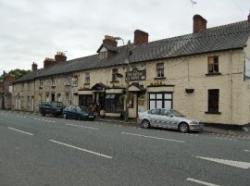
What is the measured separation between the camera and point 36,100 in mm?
53531

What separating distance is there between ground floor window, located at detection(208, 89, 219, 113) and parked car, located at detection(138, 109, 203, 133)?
3.95 meters

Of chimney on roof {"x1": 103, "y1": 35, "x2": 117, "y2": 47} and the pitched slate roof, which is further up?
chimney on roof {"x1": 103, "y1": 35, "x2": 117, "y2": 47}

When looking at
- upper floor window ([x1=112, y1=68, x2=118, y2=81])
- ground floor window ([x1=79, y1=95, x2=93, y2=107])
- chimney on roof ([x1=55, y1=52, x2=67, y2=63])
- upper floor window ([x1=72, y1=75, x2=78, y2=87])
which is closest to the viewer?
upper floor window ([x1=112, y1=68, x2=118, y2=81])

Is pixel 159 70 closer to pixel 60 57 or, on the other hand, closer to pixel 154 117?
pixel 154 117

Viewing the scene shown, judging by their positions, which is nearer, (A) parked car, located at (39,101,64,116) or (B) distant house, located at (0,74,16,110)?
(A) parked car, located at (39,101,64,116)

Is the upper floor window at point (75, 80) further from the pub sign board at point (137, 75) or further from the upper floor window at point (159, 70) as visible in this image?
the upper floor window at point (159, 70)

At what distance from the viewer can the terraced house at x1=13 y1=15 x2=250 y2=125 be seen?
84.7 feet

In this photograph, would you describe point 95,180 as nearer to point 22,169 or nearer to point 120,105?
point 22,169

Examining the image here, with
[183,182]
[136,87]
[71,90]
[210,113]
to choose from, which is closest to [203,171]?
[183,182]

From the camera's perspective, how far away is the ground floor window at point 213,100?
26.7m

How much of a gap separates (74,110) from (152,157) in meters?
23.9

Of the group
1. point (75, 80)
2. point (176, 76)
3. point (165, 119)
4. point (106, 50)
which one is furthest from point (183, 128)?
point (75, 80)

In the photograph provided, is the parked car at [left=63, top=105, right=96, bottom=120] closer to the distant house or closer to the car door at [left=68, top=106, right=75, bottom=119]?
the car door at [left=68, top=106, right=75, bottom=119]

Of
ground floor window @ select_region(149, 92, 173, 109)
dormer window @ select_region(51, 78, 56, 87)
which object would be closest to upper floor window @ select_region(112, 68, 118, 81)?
ground floor window @ select_region(149, 92, 173, 109)
